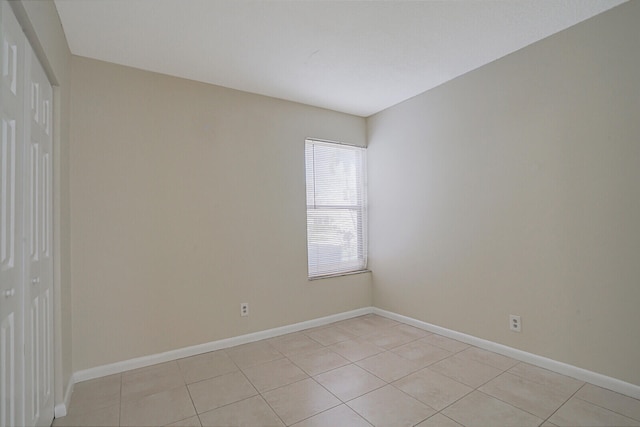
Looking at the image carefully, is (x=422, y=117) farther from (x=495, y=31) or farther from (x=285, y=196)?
(x=285, y=196)

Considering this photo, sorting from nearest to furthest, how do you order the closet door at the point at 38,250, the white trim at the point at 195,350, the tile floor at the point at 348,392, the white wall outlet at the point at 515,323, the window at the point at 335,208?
the closet door at the point at 38,250 → the tile floor at the point at 348,392 → the white trim at the point at 195,350 → the white wall outlet at the point at 515,323 → the window at the point at 335,208

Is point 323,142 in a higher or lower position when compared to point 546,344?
higher

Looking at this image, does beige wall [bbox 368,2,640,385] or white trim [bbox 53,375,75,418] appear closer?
white trim [bbox 53,375,75,418]

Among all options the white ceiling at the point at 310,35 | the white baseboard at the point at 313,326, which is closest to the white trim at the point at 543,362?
the white baseboard at the point at 313,326

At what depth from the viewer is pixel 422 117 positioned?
341cm

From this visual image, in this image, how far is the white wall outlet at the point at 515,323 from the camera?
2.61m

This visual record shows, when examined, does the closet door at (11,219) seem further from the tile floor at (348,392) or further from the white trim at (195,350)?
the white trim at (195,350)

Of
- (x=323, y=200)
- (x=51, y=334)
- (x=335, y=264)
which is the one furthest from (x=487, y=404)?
(x=51, y=334)

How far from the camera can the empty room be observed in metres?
1.91

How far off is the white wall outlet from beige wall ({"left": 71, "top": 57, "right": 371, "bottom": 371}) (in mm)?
1878

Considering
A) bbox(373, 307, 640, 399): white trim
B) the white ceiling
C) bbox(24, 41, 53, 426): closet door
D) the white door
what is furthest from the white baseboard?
the white ceiling

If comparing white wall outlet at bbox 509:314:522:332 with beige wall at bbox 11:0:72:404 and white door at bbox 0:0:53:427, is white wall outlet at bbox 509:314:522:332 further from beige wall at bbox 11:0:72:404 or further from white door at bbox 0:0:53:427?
beige wall at bbox 11:0:72:404

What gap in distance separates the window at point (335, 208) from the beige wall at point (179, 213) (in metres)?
0.16

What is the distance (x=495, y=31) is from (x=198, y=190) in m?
2.73
